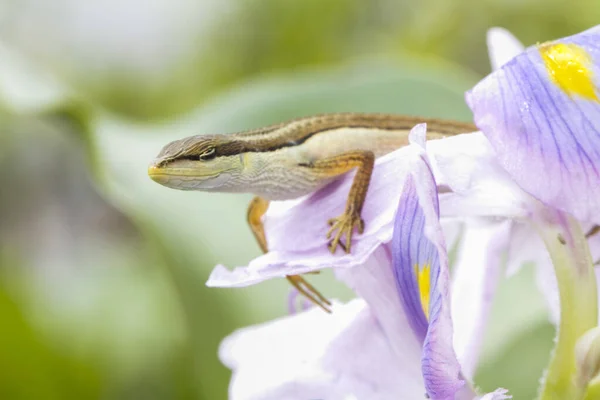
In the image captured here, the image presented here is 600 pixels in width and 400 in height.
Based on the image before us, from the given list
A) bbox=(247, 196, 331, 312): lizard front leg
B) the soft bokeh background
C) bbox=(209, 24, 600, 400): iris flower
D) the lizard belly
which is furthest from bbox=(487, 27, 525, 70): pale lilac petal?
the soft bokeh background

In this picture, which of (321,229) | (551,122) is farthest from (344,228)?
(551,122)

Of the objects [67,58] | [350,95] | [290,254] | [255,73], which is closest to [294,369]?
[290,254]

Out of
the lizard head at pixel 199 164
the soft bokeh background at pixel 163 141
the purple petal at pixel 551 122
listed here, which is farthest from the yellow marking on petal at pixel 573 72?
the soft bokeh background at pixel 163 141

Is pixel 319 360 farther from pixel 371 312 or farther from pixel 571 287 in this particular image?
pixel 571 287

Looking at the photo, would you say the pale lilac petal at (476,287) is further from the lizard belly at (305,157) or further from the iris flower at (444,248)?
the lizard belly at (305,157)

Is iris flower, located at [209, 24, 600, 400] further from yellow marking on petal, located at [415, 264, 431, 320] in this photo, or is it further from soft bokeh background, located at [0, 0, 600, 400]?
soft bokeh background, located at [0, 0, 600, 400]

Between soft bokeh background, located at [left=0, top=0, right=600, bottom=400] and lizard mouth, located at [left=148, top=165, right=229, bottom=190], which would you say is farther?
soft bokeh background, located at [left=0, top=0, right=600, bottom=400]
